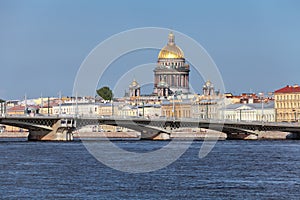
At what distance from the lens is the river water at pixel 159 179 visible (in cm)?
3519

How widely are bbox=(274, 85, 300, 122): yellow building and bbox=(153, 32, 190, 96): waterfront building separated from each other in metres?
43.8

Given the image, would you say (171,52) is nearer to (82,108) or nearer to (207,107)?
(82,108)

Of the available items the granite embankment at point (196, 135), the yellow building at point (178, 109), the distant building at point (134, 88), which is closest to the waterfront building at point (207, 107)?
the yellow building at point (178, 109)

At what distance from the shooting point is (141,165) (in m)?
48.4

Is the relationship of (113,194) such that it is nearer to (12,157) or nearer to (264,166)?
(264,166)

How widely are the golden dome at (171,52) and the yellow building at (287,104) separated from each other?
152 ft

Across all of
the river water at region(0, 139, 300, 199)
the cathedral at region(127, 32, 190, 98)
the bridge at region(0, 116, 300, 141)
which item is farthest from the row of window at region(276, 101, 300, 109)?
the river water at region(0, 139, 300, 199)

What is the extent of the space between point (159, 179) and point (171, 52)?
408 ft

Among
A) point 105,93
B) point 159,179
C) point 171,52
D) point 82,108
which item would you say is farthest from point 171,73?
point 159,179

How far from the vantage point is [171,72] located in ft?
534

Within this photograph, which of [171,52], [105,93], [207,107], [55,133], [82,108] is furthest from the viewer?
[105,93]

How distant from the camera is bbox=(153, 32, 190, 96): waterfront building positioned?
531 ft

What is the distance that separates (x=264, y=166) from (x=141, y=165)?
15.6 feet

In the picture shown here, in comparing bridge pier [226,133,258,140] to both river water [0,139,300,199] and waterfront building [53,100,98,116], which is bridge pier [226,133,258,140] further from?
waterfront building [53,100,98,116]
